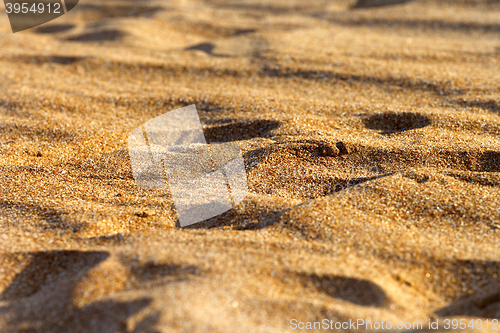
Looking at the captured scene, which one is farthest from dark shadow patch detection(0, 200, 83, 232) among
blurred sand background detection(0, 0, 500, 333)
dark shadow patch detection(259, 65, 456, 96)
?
dark shadow patch detection(259, 65, 456, 96)

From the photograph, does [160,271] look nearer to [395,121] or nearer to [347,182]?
[347,182]

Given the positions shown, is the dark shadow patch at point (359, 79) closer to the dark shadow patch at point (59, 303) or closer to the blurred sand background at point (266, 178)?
the blurred sand background at point (266, 178)

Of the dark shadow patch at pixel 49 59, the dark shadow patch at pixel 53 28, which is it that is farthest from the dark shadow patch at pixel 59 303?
the dark shadow patch at pixel 53 28

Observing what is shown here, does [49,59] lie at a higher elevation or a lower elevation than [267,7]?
lower

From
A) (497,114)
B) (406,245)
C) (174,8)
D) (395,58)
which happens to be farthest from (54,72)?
(497,114)

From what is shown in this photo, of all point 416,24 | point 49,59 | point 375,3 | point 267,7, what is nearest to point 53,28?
point 49,59

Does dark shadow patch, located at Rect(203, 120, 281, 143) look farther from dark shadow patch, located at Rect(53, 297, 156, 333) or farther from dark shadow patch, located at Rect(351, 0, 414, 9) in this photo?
dark shadow patch, located at Rect(351, 0, 414, 9)
